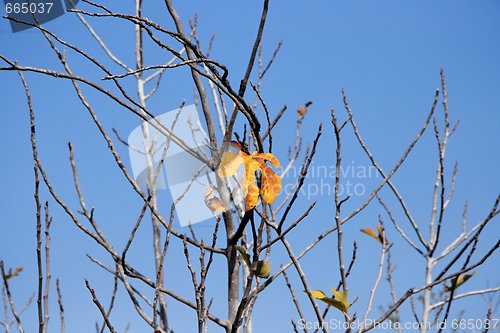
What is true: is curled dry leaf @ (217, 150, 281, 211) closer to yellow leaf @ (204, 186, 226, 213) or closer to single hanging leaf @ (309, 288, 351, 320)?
yellow leaf @ (204, 186, 226, 213)

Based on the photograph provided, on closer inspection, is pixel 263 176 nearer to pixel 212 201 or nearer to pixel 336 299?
pixel 212 201

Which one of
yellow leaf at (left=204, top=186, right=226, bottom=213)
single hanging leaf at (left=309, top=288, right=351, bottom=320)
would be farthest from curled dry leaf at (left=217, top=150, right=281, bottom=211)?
single hanging leaf at (left=309, top=288, right=351, bottom=320)

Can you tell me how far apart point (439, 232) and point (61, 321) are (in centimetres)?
125

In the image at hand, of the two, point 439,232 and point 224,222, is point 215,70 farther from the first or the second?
point 439,232

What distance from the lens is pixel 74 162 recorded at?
124 cm

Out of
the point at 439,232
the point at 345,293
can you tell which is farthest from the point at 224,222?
the point at 439,232

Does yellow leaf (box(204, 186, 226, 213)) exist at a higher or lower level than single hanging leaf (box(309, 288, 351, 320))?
higher

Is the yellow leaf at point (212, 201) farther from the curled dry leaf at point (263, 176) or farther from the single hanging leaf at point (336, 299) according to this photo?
the single hanging leaf at point (336, 299)

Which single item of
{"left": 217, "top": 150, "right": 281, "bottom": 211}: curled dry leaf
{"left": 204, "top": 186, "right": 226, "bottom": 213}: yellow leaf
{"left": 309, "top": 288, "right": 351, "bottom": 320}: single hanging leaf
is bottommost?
{"left": 309, "top": 288, "right": 351, "bottom": 320}: single hanging leaf

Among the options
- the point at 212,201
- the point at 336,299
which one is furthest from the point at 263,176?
the point at 336,299

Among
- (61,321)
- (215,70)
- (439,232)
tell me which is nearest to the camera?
(215,70)

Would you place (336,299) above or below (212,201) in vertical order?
below

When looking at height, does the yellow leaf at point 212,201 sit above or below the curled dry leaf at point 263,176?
above

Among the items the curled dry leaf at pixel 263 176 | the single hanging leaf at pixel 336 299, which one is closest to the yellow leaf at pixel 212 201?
the curled dry leaf at pixel 263 176
